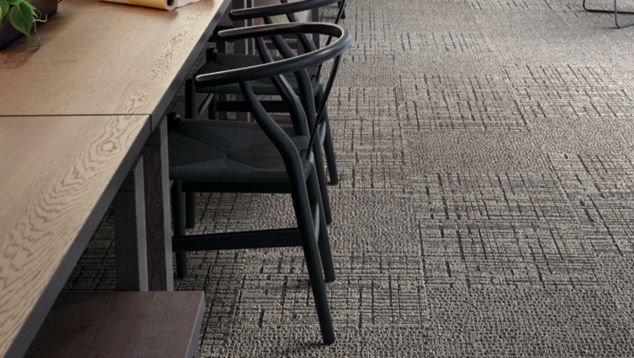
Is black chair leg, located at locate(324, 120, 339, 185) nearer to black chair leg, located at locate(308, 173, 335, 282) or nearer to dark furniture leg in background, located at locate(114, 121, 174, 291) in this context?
black chair leg, located at locate(308, 173, 335, 282)

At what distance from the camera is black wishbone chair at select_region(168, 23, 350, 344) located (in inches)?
78.3

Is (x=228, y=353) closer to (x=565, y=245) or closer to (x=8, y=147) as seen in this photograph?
(x=8, y=147)

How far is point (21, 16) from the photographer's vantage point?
1.97 m

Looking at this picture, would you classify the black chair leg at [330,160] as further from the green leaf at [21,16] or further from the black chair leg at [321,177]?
the green leaf at [21,16]

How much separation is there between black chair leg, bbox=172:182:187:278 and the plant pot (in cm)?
52

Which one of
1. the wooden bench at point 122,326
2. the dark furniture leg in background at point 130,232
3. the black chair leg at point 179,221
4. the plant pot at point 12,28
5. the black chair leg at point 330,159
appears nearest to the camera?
the wooden bench at point 122,326

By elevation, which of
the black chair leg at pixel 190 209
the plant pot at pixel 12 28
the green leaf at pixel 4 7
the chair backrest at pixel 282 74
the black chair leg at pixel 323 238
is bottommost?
the black chair leg at pixel 190 209

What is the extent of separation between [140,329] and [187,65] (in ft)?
2.44

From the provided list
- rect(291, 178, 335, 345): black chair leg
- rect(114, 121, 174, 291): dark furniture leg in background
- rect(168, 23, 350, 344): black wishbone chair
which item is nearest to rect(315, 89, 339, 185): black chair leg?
rect(168, 23, 350, 344): black wishbone chair

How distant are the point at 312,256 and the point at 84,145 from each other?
31.5 inches

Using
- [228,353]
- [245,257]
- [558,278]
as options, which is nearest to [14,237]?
[228,353]

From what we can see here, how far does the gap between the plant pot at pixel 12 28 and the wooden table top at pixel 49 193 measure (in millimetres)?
514

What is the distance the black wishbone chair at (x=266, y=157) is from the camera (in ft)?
6.53

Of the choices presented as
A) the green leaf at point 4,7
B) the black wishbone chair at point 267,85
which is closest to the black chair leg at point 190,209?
the black wishbone chair at point 267,85
